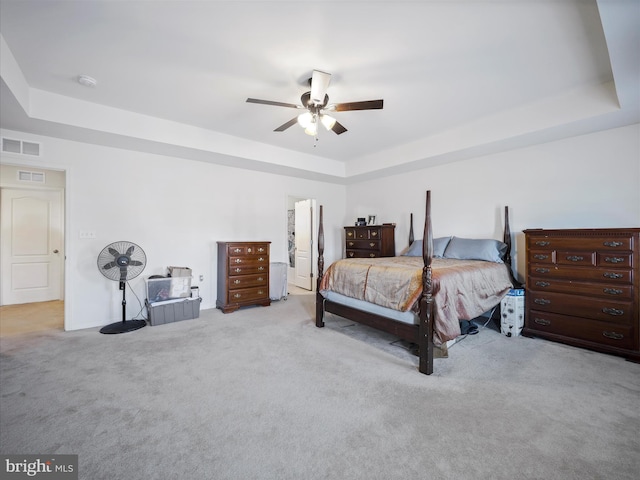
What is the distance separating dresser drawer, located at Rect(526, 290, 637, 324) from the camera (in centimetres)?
273

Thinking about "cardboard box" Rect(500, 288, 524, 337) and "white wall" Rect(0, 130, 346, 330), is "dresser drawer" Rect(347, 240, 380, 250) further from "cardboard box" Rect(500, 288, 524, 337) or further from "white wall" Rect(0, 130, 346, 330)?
"cardboard box" Rect(500, 288, 524, 337)

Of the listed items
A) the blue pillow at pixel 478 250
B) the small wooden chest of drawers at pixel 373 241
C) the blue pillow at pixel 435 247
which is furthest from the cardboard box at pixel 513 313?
the small wooden chest of drawers at pixel 373 241

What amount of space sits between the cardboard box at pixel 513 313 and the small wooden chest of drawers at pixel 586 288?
2.5 inches

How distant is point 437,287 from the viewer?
8.30 ft

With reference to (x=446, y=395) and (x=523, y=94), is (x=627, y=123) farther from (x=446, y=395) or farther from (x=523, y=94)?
(x=446, y=395)

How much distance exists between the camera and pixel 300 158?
5031 mm

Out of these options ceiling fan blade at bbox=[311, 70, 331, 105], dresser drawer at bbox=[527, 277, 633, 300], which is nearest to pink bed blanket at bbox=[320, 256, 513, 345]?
dresser drawer at bbox=[527, 277, 633, 300]

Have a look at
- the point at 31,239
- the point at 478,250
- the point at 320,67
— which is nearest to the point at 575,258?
the point at 478,250

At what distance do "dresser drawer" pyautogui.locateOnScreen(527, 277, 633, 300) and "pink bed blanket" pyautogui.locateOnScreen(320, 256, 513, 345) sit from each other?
32 centimetres

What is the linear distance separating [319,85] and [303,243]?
4.27m

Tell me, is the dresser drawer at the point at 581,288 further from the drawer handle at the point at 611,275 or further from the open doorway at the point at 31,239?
the open doorway at the point at 31,239

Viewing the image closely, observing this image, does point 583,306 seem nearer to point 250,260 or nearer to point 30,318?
point 250,260

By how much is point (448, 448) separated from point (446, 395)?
565 millimetres

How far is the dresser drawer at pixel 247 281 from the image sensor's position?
4438mm
